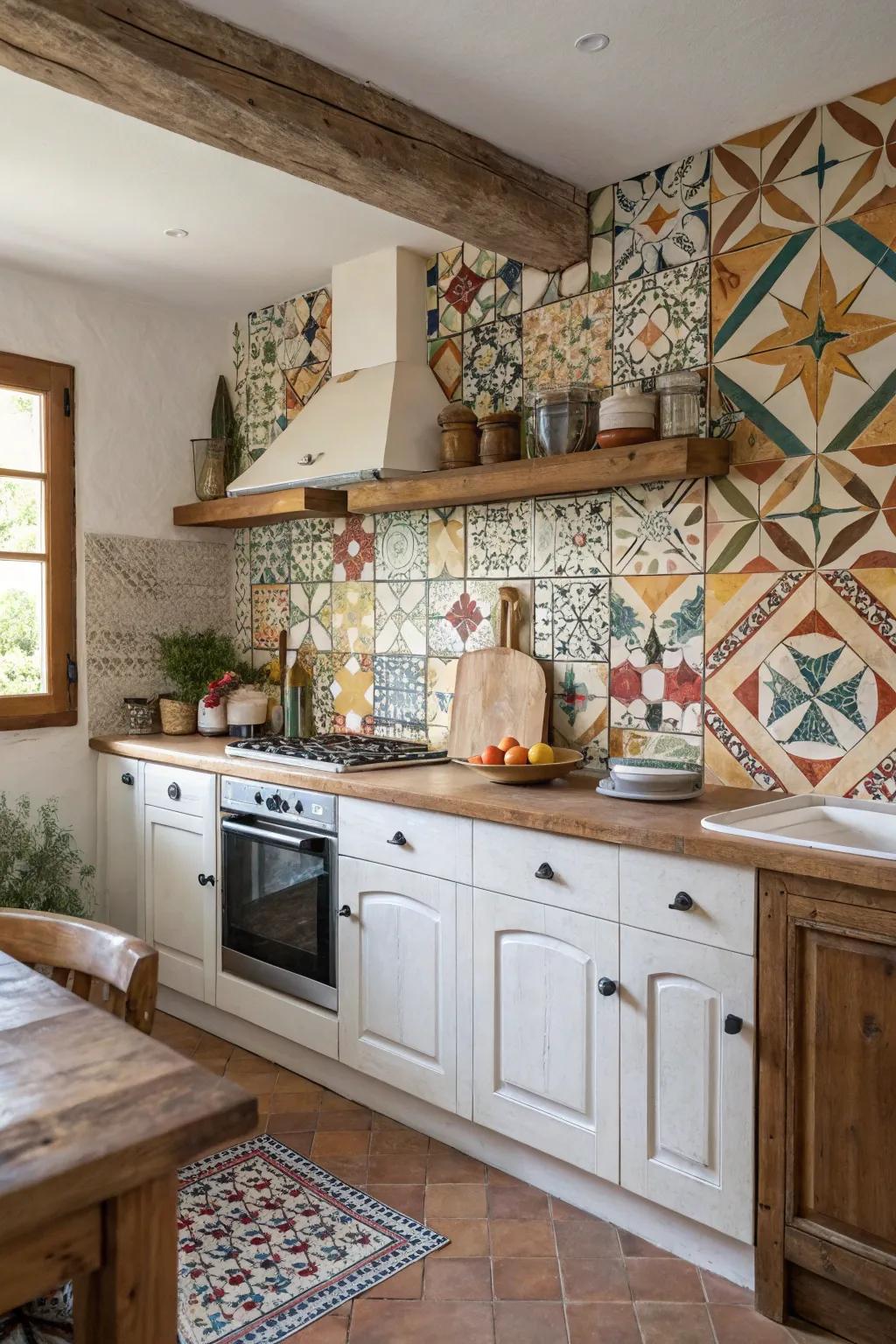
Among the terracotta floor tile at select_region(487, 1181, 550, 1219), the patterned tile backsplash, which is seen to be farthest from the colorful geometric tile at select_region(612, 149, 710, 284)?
the terracotta floor tile at select_region(487, 1181, 550, 1219)

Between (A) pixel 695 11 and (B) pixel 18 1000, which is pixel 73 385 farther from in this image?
(B) pixel 18 1000

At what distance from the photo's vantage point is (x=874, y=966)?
1854 millimetres

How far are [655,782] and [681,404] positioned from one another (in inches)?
38.8

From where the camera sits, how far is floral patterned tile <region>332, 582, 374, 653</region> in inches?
146

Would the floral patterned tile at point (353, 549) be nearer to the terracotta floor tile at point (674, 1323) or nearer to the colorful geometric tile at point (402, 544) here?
the colorful geometric tile at point (402, 544)

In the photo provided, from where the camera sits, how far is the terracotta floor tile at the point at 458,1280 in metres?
2.08

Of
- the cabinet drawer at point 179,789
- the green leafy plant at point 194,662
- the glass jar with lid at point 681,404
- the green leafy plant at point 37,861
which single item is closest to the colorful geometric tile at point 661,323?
the glass jar with lid at point 681,404

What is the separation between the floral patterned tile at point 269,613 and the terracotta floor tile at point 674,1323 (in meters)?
2.70

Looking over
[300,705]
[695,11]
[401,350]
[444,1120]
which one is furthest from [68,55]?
[444,1120]

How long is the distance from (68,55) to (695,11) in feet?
4.14

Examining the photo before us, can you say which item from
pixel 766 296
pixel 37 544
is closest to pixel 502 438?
pixel 766 296

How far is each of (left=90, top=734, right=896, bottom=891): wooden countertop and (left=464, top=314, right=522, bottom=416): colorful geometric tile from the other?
1.17m

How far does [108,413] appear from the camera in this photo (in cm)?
395

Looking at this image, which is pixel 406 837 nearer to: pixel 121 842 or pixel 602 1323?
pixel 602 1323
